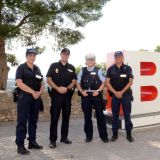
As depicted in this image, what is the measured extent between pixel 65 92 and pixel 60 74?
35 centimetres

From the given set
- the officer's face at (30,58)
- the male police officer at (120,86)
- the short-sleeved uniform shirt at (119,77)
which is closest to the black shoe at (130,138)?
the male police officer at (120,86)

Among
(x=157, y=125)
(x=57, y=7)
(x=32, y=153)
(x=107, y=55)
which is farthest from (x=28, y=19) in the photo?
(x=32, y=153)

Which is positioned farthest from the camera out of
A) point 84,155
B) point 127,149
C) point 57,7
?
point 57,7

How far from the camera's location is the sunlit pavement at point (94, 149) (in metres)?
6.17

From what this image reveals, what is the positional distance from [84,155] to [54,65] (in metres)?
1.80

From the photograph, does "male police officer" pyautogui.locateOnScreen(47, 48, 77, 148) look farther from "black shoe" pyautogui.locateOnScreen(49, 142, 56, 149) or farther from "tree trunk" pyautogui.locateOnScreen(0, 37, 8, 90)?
"tree trunk" pyautogui.locateOnScreen(0, 37, 8, 90)

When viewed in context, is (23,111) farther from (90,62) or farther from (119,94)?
(119,94)

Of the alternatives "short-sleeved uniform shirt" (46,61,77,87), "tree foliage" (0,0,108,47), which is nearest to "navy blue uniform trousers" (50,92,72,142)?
"short-sleeved uniform shirt" (46,61,77,87)

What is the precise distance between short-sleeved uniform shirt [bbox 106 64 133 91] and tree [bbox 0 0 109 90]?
649cm

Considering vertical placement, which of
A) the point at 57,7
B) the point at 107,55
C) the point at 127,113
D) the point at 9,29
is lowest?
the point at 127,113

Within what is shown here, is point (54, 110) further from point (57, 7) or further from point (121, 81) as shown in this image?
point (57, 7)

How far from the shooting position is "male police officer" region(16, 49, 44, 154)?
640 centimetres

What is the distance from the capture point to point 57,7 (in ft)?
49.0

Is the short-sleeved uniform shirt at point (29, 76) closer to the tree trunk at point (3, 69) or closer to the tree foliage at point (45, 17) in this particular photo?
the tree foliage at point (45, 17)
